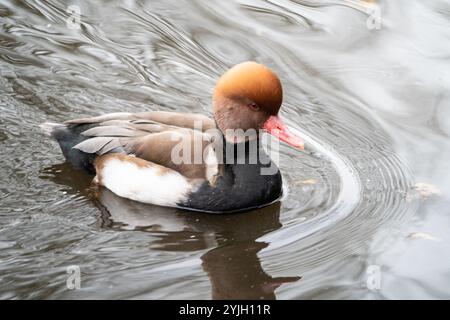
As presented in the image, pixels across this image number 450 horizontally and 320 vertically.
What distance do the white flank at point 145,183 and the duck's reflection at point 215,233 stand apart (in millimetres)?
60

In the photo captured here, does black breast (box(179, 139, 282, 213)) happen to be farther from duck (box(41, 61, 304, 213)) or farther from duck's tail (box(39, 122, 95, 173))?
duck's tail (box(39, 122, 95, 173))

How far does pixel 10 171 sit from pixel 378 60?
3871 mm

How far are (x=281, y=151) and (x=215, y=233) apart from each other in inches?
55.4

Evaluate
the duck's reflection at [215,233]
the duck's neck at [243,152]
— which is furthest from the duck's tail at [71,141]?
the duck's neck at [243,152]

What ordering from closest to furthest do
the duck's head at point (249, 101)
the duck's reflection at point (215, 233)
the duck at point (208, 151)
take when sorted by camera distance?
the duck's reflection at point (215, 233) < the duck's head at point (249, 101) < the duck at point (208, 151)

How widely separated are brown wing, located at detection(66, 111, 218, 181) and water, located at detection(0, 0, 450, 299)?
1.10ft

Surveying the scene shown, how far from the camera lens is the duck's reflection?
15.7 feet

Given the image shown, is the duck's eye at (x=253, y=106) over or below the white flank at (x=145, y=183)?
over

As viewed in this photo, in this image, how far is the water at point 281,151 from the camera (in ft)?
A: 15.8

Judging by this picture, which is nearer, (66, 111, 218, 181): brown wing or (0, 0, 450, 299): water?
(0, 0, 450, 299): water

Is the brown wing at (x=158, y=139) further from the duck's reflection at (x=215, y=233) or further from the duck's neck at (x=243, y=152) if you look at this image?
the duck's reflection at (x=215, y=233)

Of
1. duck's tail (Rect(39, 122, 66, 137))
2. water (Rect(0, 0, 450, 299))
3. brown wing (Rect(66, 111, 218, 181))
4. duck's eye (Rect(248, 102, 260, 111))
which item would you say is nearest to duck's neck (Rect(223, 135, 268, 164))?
brown wing (Rect(66, 111, 218, 181))

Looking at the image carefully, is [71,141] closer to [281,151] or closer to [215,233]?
[215,233]

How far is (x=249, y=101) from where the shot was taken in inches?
215
